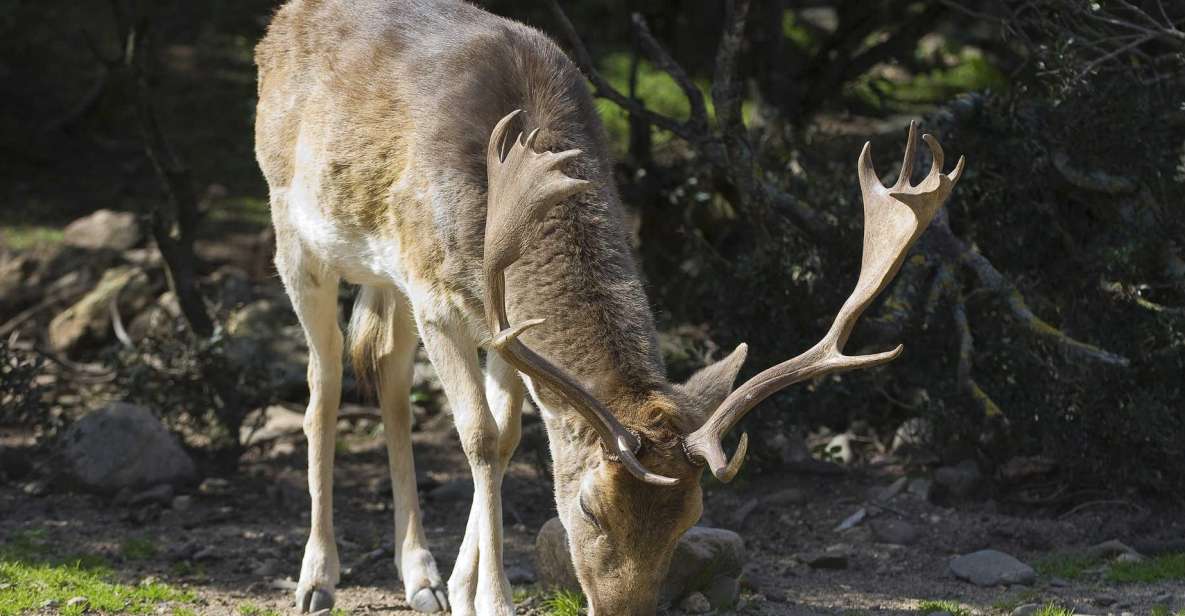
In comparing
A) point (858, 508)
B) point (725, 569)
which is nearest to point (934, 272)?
point (858, 508)

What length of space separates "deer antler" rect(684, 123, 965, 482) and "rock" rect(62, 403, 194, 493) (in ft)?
15.8

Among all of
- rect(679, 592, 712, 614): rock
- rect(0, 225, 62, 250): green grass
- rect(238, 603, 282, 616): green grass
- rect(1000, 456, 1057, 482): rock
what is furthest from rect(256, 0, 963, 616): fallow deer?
rect(0, 225, 62, 250): green grass

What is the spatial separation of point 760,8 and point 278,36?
19.5ft

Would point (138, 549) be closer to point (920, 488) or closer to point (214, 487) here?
point (214, 487)

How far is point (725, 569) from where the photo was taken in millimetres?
6762

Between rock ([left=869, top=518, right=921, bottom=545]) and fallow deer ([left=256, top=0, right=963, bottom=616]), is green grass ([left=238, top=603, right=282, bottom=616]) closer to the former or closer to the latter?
fallow deer ([left=256, top=0, right=963, bottom=616])

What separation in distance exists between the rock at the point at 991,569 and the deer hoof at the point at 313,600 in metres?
3.26

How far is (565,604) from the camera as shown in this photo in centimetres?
637

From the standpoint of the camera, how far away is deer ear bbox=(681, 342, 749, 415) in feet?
18.2

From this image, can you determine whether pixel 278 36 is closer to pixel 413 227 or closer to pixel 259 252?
pixel 413 227

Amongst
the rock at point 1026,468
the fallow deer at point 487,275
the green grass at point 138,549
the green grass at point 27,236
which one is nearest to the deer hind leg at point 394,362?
the fallow deer at point 487,275

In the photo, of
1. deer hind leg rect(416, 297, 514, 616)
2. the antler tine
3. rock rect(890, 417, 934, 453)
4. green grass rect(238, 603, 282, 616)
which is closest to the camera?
the antler tine

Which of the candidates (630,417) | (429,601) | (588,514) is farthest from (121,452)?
(630,417)

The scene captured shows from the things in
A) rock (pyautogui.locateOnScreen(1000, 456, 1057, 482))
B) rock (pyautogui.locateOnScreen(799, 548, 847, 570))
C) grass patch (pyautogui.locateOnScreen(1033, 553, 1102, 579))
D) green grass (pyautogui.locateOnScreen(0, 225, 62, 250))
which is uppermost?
green grass (pyautogui.locateOnScreen(0, 225, 62, 250))
